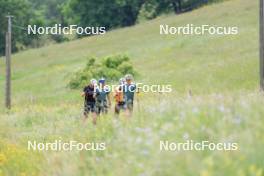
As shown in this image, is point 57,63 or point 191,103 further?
point 57,63

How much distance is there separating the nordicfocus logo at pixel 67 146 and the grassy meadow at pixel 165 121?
0.15 m

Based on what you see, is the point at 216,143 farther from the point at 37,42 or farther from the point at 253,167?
the point at 37,42

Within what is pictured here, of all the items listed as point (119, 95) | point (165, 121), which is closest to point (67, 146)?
point (165, 121)

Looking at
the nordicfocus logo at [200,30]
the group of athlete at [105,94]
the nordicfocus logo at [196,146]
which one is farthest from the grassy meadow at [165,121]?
the nordicfocus logo at [200,30]

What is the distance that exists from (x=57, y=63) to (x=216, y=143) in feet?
168

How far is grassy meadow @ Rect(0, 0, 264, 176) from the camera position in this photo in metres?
6.60

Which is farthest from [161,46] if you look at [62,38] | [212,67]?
[62,38]

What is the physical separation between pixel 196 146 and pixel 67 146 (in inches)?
155

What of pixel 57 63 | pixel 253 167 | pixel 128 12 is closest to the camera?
pixel 253 167

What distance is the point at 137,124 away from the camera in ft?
30.4

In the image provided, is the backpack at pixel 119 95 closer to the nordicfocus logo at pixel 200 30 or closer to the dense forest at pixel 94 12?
the nordicfocus logo at pixel 200 30

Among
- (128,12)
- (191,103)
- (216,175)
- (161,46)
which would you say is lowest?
(216,175)

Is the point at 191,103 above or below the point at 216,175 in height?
above

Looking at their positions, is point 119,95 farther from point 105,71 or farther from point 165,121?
point 105,71
